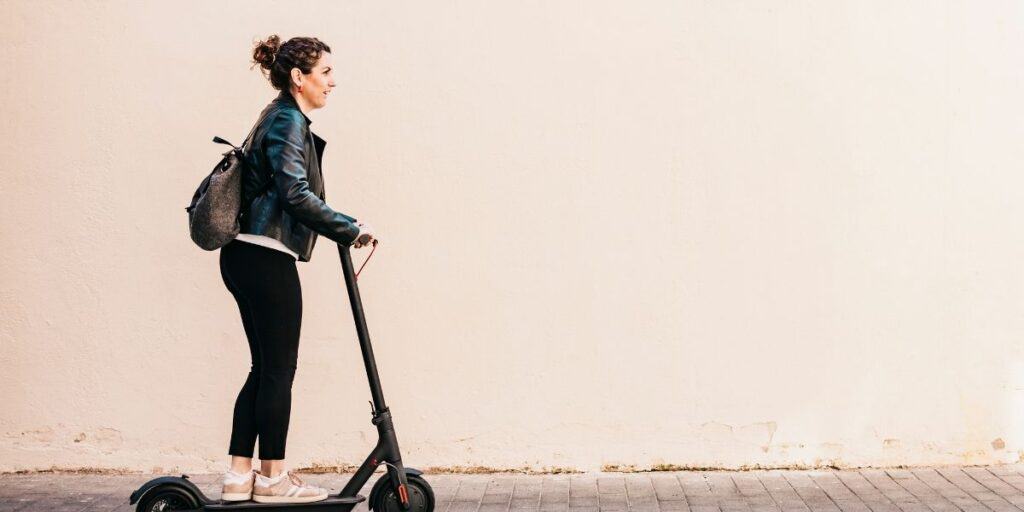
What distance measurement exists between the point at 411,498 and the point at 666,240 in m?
2.07

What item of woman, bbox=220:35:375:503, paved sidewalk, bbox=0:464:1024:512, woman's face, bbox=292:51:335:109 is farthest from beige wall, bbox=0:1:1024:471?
woman, bbox=220:35:375:503

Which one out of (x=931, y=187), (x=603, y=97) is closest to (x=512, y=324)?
(x=603, y=97)

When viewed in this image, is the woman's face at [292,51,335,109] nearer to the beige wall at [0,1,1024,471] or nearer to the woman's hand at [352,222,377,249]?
the woman's hand at [352,222,377,249]

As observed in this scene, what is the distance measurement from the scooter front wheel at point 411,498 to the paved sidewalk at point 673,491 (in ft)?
2.23

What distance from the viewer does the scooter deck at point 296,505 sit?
15.0 feet

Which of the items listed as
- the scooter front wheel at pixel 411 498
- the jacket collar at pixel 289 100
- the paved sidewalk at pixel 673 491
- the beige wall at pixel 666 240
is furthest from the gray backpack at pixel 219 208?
the beige wall at pixel 666 240

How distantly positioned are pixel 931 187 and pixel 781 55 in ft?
3.07

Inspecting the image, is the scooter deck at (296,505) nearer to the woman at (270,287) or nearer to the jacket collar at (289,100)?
the woman at (270,287)

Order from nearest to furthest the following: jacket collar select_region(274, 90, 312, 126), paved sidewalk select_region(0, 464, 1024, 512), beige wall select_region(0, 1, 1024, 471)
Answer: jacket collar select_region(274, 90, 312, 126), paved sidewalk select_region(0, 464, 1024, 512), beige wall select_region(0, 1, 1024, 471)

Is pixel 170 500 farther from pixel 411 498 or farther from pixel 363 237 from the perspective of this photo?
pixel 363 237

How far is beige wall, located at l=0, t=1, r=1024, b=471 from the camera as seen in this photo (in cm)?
622

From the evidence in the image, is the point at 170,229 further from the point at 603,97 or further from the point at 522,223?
the point at 603,97

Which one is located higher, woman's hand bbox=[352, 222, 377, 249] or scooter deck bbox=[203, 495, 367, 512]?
woman's hand bbox=[352, 222, 377, 249]

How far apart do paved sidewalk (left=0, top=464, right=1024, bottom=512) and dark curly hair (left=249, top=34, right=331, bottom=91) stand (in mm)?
1838
